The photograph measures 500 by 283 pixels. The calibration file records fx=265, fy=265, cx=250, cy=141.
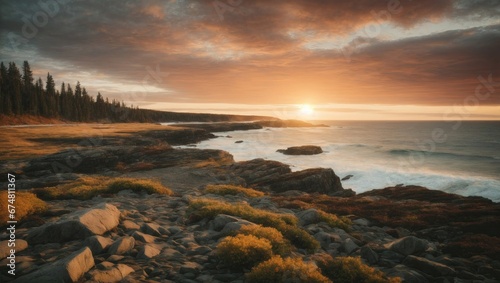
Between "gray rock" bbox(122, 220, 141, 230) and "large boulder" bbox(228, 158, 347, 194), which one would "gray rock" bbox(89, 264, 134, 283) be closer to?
"gray rock" bbox(122, 220, 141, 230)

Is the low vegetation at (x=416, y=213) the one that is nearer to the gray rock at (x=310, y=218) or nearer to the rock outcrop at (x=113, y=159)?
the gray rock at (x=310, y=218)

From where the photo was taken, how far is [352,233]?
11383mm

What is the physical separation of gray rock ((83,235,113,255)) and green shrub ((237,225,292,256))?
379 cm

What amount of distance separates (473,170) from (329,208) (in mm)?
52306

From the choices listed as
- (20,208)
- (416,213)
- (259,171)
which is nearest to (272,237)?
(20,208)

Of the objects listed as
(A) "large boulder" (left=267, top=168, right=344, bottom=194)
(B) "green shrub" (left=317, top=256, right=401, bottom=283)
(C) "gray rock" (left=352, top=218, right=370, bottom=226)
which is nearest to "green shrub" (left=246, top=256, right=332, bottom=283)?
(B) "green shrub" (left=317, top=256, right=401, bottom=283)

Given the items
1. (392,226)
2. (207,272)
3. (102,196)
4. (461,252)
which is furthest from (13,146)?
(461,252)

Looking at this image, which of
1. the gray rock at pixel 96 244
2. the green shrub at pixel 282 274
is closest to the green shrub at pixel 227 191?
the gray rock at pixel 96 244

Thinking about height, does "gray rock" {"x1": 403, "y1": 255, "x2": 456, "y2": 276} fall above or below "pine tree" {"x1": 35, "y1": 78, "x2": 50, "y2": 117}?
below

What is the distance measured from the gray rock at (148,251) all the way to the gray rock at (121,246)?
1.04 feet

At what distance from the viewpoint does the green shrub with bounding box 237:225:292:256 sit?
789cm

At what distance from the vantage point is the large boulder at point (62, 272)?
16.0 feet

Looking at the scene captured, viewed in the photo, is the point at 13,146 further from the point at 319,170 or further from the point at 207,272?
the point at 207,272

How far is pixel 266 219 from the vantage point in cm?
1027
